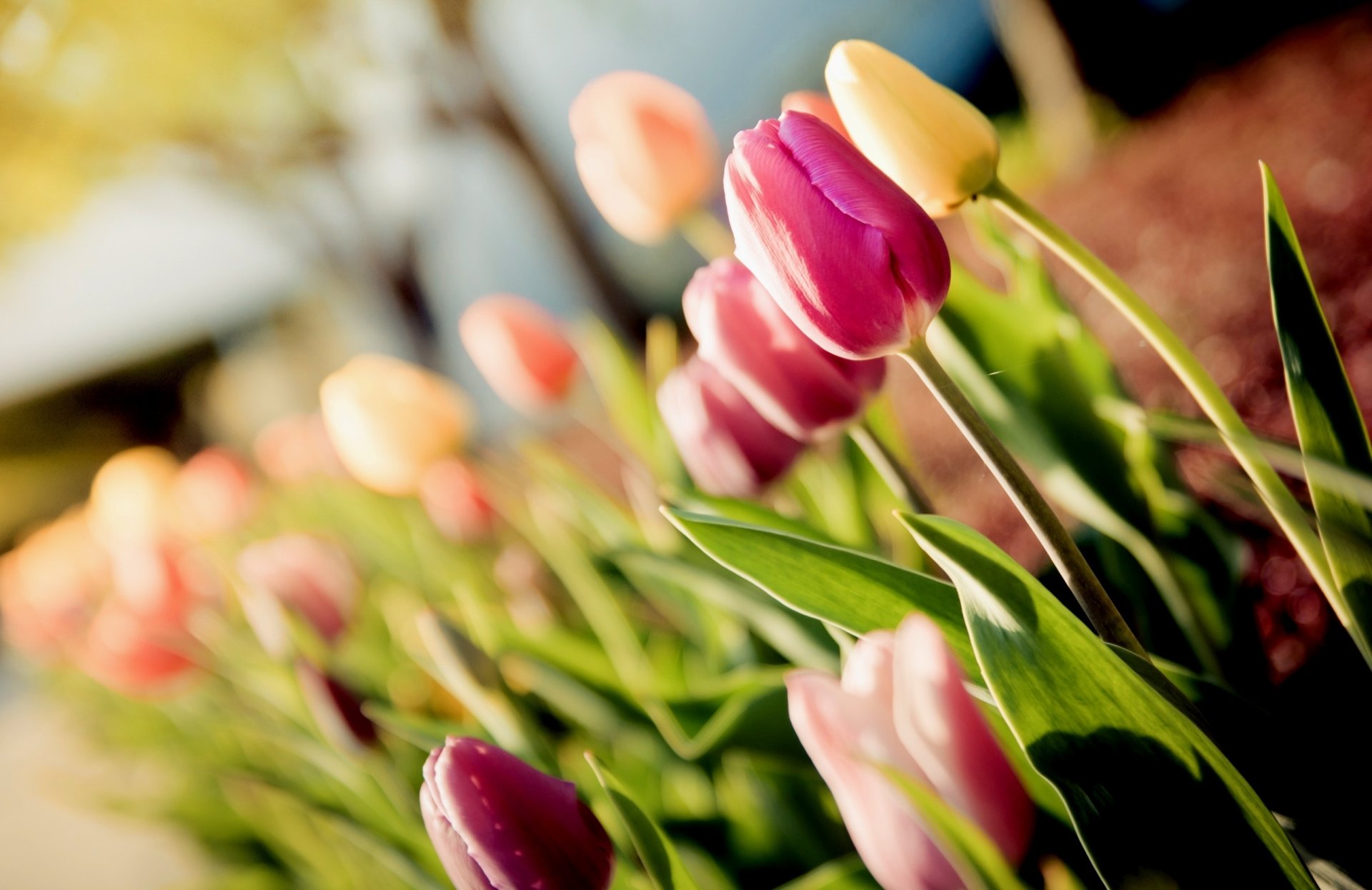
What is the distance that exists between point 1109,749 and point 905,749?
3.0 inches

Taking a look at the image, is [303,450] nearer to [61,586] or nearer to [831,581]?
[61,586]

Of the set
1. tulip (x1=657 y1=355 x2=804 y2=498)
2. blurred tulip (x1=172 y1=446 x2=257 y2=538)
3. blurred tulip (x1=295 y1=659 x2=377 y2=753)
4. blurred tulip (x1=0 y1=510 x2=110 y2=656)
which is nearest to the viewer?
tulip (x1=657 y1=355 x2=804 y2=498)

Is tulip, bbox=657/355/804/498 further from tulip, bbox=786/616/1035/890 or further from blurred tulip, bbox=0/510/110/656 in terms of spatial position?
blurred tulip, bbox=0/510/110/656

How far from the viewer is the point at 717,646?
2.62ft

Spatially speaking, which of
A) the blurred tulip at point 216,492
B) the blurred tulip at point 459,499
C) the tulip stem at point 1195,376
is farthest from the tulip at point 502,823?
the blurred tulip at point 216,492

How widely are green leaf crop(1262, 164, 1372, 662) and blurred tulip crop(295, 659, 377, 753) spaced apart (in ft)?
2.39

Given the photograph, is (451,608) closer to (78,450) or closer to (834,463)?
(834,463)

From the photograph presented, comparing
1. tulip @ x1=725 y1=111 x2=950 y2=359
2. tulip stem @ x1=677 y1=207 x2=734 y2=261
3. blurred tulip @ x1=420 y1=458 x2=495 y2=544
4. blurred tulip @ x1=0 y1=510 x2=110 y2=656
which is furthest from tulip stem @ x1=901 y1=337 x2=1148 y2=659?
blurred tulip @ x1=0 y1=510 x2=110 y2=656

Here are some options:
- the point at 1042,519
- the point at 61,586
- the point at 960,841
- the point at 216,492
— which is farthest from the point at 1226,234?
the point at 61,586

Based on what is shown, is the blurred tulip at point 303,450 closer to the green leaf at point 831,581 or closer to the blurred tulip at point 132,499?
the blurred tulip at point 132,499

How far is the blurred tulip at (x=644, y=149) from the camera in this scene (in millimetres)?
831

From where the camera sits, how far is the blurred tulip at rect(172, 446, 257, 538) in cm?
207

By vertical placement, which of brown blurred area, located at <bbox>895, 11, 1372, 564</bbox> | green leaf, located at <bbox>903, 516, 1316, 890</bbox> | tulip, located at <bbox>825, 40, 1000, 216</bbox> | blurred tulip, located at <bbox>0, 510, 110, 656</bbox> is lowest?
brown blurred area, located at <bbox>895, 11, 1372, 564</bbox>

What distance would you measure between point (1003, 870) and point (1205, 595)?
39 cm
